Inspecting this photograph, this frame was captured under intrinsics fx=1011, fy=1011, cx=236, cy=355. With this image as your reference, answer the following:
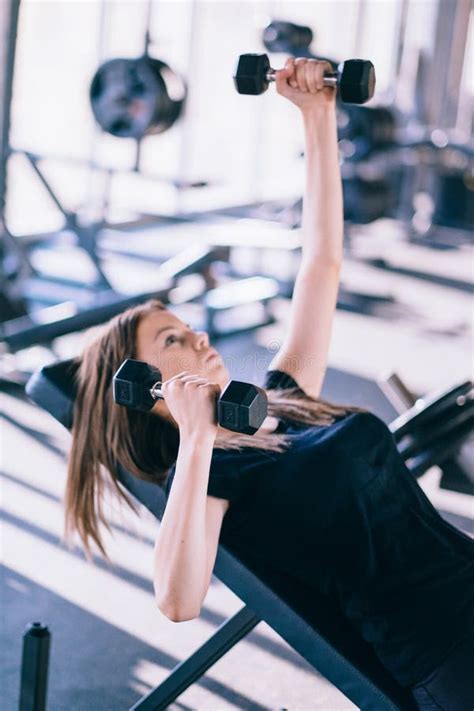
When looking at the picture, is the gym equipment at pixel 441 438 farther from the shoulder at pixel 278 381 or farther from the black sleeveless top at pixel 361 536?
the black sleeveless top at pixel 361 536

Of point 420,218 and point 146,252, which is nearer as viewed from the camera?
point 146,252

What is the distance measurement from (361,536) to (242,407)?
0.45 m

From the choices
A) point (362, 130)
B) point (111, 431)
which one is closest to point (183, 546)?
point (111, 431)

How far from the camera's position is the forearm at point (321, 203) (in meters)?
1.75

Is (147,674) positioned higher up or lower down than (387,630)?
lower down

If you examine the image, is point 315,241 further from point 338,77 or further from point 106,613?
point 106,613

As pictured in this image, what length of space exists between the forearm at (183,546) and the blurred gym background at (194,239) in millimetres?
308

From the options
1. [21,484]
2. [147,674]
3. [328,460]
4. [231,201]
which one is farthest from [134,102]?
[231,201]

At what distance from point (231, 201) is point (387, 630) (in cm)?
753

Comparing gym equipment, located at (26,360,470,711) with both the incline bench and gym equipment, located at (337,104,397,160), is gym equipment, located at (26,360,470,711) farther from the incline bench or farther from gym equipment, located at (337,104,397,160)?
gym equipment, located at (337,104,397,160)

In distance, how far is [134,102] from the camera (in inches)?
171

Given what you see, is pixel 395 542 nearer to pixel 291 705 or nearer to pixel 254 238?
pixel 291 705

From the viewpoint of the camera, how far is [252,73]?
164 centimetres

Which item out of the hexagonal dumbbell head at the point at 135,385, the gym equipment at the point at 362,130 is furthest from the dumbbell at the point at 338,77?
the gym equipment at the point at 362,130
